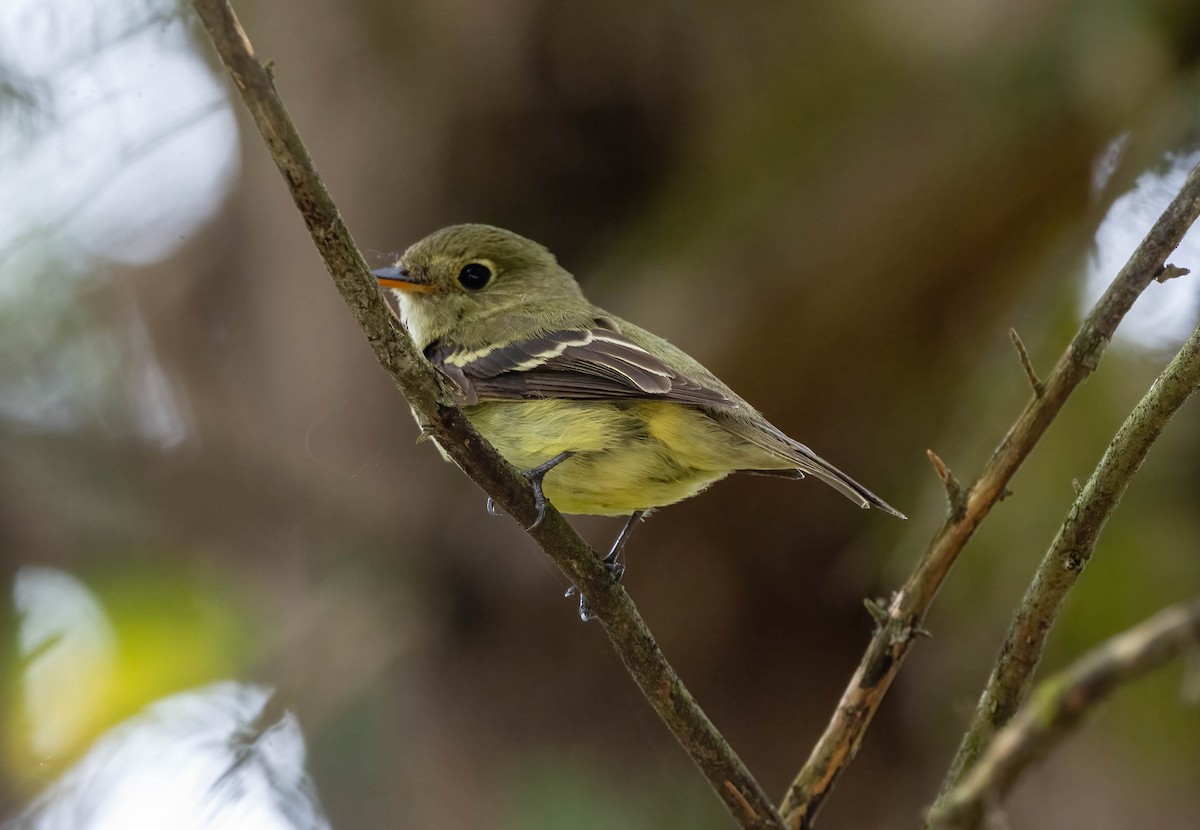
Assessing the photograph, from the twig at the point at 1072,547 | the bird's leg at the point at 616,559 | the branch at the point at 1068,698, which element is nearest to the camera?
the branch at the point at 1068,698

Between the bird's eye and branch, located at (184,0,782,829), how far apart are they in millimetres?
1608

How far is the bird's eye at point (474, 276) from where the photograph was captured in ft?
12.6

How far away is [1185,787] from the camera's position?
13.1 feet

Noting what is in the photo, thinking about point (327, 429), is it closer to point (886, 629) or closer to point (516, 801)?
point (516, 801)

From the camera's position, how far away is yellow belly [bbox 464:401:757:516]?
9.86ft

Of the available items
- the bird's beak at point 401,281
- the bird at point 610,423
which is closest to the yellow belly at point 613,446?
the bird at point 610,423

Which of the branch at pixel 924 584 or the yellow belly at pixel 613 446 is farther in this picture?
the yellow belly at pixel 613 446

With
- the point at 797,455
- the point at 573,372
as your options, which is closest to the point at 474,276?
the point at 573,372

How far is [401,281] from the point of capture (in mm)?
3730

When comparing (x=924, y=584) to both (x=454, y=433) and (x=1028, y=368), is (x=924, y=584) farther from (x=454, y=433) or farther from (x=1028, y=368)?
(x=454, y=433)

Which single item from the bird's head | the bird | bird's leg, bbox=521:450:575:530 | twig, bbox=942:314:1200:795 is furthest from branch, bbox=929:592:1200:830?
the bird's head

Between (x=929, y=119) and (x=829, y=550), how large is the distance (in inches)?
72.3

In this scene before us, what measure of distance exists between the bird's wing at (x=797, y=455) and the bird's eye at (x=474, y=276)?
48.9 inches

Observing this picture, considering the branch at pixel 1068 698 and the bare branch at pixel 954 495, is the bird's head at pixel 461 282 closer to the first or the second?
the bare branch at pixel 954 495
